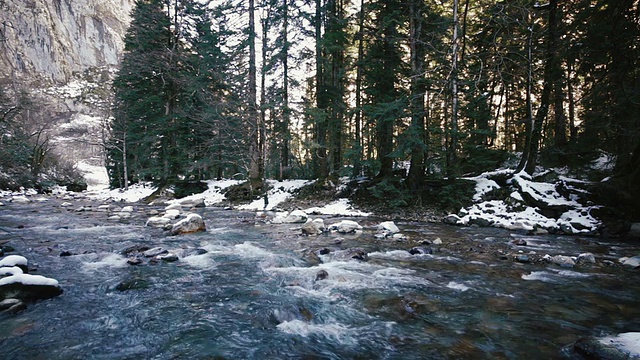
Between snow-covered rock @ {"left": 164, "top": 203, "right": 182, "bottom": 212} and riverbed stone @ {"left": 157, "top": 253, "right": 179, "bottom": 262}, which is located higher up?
riverbed stone @ {"left": 157, "top": 253, "right": 179, "bottom": 262}

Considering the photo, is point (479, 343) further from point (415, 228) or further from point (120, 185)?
point (120, 185)

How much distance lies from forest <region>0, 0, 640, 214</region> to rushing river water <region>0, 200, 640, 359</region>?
3.96m

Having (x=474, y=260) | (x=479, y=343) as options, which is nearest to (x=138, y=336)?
(x=479, y=343)

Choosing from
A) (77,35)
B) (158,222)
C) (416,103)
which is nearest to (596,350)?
(416,103)

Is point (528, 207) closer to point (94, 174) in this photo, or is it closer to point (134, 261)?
point (134, 261)

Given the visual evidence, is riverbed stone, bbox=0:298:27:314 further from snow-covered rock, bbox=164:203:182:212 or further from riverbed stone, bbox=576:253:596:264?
snow-covered rock, bbox=164:203:182:212

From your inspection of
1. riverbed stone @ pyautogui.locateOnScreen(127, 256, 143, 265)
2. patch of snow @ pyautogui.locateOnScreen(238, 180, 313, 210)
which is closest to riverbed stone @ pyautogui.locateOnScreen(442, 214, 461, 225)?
patch of snow @ pyautogui.locateOnScreen(238, 180, 313, 210)

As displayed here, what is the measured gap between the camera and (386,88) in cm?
1277

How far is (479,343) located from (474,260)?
341 cm

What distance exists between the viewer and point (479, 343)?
2.93 meters

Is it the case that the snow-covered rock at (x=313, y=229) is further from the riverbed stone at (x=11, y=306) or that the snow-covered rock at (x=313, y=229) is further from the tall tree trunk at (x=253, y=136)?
the tall tree trunk at (x=253, y=136)

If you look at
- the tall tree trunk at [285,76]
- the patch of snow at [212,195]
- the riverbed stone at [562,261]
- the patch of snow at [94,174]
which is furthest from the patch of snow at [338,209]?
the patch of snow at [94,174]

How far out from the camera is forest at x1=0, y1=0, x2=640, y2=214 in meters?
8.78

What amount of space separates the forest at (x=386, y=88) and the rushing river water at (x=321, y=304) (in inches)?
156
